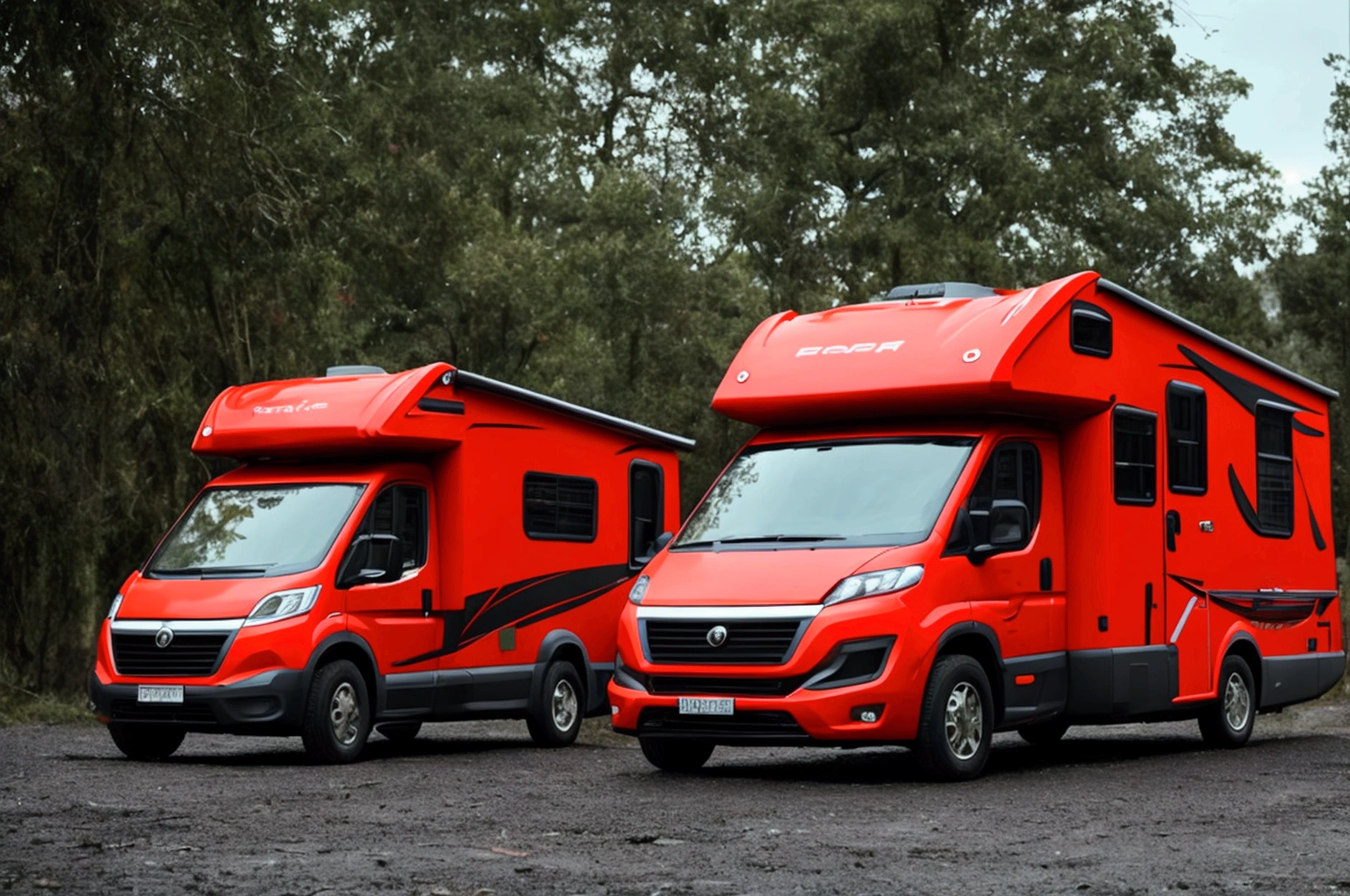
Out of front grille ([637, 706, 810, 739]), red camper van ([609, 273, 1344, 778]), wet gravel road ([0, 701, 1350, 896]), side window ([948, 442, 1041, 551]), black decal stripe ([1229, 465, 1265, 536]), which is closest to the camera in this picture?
wet gravel road ([0, 701, 1350, 896])

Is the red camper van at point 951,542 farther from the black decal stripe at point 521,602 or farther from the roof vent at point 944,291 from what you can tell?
the black decal stripe at point 521,602

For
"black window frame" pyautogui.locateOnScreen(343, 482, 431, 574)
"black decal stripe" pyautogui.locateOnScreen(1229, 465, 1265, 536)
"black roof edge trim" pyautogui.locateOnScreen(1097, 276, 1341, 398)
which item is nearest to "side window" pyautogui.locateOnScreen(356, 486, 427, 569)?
"black window frame" pyautogui.locateOnScreen(343, 482, 431, 574)

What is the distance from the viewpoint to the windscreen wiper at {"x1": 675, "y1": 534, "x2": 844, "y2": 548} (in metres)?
12.3

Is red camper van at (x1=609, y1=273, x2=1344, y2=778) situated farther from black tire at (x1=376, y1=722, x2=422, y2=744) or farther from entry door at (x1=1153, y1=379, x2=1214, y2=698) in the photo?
black tire at (x1=376, y1=722, x2=422, y2=744)

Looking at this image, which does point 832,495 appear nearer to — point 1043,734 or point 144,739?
point 1043,734

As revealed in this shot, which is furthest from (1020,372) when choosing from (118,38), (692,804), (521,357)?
(521,357)

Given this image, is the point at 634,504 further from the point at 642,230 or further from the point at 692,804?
the point at 642,230

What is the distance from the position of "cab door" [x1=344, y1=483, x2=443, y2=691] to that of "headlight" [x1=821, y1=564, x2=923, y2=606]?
14.2ft

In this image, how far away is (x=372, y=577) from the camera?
48.6ft

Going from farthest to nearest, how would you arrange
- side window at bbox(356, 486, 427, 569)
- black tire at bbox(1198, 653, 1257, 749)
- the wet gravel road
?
black tire at bbox(1198, 653, 1257, 749) → side window at bbox(356, 486, 427, 569) → the wet gravel road

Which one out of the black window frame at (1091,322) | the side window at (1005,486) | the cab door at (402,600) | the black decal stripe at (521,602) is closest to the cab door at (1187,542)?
the black window frame at (1091,322)

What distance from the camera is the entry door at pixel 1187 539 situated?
1439 cm

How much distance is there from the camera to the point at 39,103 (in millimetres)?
18172

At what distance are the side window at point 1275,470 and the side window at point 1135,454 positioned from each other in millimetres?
2155
